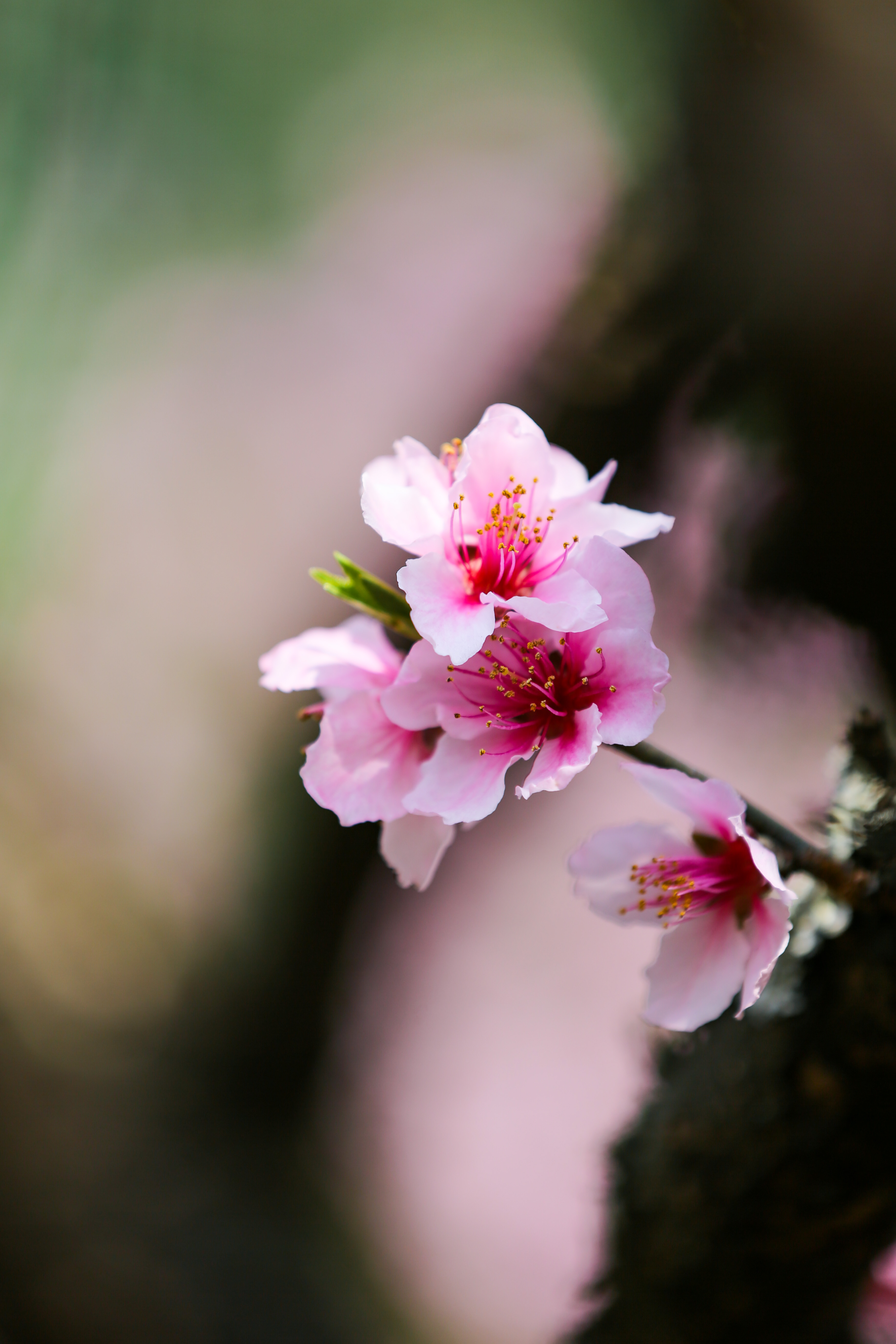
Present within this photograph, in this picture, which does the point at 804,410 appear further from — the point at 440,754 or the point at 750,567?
the point at 440,754

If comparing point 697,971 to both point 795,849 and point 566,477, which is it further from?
point 566,477

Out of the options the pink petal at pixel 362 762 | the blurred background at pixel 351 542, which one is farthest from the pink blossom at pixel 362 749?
the blurred background at pixel 351 542

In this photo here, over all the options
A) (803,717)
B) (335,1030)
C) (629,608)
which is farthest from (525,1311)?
(629,608)

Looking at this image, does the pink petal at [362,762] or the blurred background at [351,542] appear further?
the blurred background at [351,542]

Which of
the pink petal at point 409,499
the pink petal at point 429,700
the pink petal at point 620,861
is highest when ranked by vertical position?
the pink petal at point 409,499

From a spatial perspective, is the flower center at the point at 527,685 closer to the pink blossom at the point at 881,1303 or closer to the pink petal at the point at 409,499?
the pink petal at the point at 409,499

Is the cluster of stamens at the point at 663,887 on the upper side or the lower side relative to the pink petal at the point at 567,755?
lower

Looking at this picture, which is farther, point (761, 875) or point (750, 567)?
point (750, 567)
